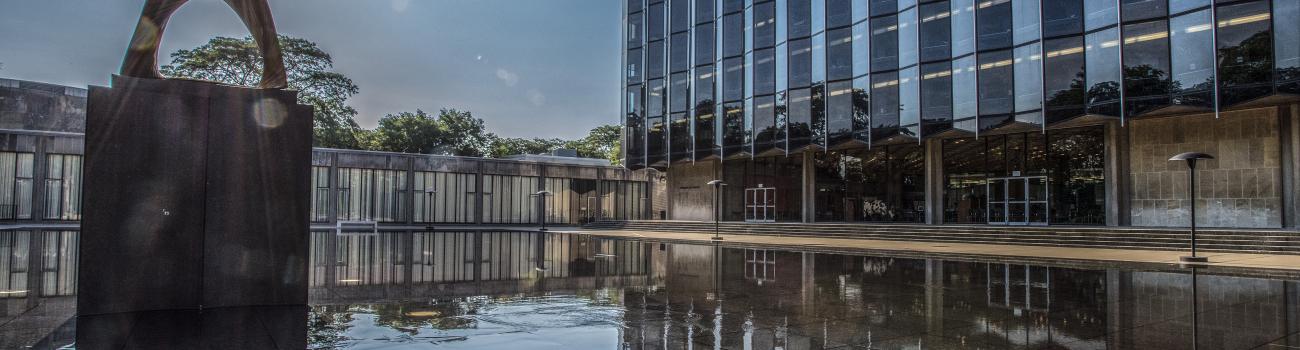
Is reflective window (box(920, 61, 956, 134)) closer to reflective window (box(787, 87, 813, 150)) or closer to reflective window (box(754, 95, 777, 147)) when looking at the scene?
reflective window (box(787, 87, 813, 150))

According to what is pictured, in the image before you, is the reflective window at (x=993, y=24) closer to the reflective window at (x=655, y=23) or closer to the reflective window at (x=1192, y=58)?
the reflective window at (x=1192, y=58)

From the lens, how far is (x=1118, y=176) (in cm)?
2848

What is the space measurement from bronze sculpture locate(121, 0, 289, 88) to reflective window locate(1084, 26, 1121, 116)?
88.5ft

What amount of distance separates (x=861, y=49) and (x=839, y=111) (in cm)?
293

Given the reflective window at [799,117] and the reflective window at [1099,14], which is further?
the reflective window at [799,117]

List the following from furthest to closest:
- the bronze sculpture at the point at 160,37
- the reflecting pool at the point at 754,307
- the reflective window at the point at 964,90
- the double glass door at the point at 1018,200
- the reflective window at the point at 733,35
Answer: the reflective window at the point at 733,35 < the double glass door at the point at 1018,200 < the reflective window at the point at 964,90 < the bronze sculpture at the point at 160,37 < the reflecting pool at the point at 754,307

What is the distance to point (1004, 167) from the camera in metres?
32.3

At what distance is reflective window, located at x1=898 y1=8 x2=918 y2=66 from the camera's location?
105 feet

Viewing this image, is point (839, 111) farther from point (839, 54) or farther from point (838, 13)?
point (838, 13)


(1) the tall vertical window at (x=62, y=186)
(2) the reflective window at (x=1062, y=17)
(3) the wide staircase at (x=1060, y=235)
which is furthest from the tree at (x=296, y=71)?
(2) the reflective window at (x=1062, y=17)

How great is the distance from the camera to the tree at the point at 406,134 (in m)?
65.1

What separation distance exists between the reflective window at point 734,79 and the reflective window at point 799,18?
11.6ft

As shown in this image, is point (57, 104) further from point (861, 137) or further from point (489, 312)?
point (489, 312)

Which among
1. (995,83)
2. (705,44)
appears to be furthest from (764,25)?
(995,83)
